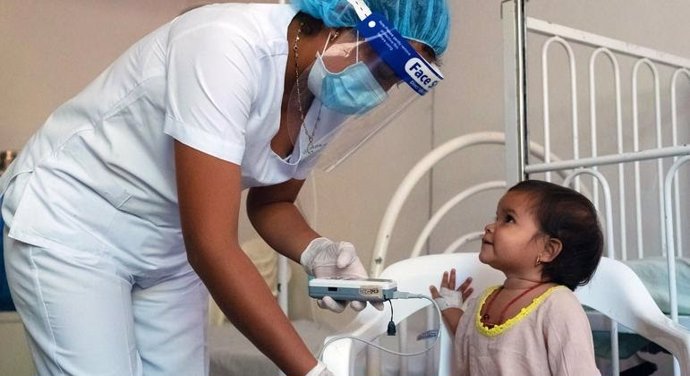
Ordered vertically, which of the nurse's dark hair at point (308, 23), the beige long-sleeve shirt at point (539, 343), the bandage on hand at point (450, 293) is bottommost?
the beige long-sleeve shirt at point (539, 343)

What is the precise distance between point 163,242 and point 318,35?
14.3 inches

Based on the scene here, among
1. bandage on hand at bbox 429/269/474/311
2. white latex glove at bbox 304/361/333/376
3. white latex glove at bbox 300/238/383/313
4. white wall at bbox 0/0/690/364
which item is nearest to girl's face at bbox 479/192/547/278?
bandage on hand at bbox 429/269/474/311

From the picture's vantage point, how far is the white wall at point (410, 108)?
224 centimetres

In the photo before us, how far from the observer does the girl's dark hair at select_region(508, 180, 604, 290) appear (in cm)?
127

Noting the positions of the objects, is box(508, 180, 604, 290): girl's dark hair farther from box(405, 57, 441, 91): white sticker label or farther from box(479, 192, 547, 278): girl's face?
box(405, 57, 441, 91): white sticker label

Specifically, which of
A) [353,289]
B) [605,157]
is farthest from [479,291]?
[353,289]

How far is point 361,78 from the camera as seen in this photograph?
3.19 feet

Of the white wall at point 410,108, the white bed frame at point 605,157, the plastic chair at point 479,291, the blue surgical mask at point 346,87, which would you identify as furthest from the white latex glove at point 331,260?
the white wall at point 410,108

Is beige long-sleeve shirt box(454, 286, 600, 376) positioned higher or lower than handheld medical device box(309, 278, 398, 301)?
lower

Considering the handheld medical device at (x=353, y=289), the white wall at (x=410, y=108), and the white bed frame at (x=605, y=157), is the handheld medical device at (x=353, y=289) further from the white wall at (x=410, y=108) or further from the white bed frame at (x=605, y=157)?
the white wall at (x=410, y=108)

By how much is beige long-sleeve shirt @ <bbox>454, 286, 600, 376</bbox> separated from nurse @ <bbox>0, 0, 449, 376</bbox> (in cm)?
36

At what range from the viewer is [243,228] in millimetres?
2500

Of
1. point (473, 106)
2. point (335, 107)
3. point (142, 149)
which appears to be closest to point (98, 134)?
point (142, 149)

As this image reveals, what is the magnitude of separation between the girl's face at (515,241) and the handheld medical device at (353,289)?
341 mm
